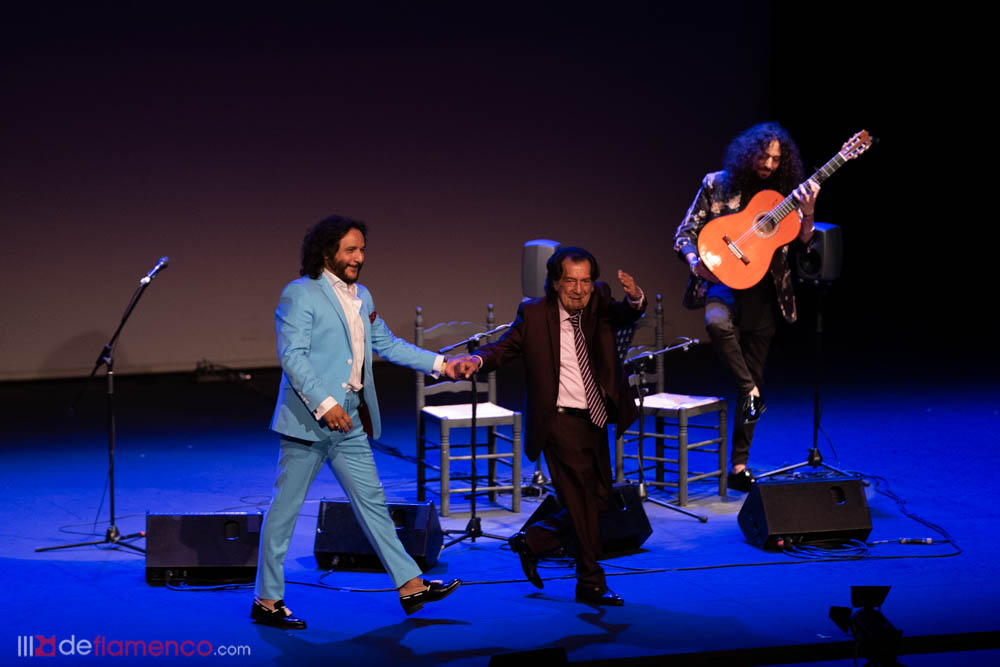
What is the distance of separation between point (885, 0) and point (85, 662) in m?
10.9

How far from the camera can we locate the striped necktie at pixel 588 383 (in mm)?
4203

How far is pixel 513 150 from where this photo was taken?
10688mm

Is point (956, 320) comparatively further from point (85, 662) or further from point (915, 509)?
point (85, 662)

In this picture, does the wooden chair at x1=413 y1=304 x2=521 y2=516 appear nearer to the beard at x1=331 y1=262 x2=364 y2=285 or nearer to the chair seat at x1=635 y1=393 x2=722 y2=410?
the chair seat at x1=635 y1=393 x2=722 y2=410

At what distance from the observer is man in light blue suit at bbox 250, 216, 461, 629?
3895mm

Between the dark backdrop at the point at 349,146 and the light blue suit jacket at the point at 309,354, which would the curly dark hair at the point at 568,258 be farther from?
the dark backdrop at the point at 349,146

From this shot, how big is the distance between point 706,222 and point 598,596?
242 cm

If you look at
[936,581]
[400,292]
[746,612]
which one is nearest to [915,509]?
[936,581]

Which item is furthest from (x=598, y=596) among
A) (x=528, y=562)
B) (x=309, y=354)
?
(x=309, y=354)

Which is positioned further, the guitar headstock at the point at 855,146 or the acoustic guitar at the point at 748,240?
the acoustic guitar at the point at 748,240


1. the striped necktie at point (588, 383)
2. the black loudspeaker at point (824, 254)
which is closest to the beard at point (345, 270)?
the striped necktie at point (588, 383)

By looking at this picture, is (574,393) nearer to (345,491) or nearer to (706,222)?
(345,491)

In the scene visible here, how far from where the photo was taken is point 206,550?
14.5 ft

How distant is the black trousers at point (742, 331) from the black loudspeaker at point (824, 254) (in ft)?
1.09
